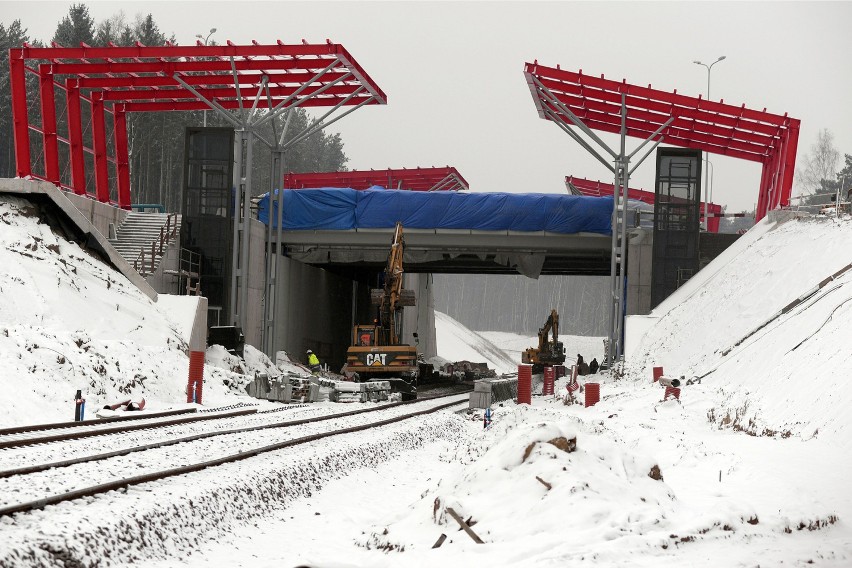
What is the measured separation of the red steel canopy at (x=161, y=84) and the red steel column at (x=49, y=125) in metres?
0.04

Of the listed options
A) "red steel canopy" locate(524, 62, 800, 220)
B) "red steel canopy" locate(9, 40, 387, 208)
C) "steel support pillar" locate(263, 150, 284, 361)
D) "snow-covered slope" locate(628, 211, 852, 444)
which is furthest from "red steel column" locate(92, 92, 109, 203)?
"snow-covered slope" locate(628, 211, 852, 444)

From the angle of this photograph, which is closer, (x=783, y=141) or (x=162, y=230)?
(x=162, y=230)

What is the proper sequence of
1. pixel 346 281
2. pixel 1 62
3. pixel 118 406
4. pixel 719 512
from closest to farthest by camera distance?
1. pixel 719 512
2. pixel 118 406
3. pixel 346 281
4. pixel 1 62

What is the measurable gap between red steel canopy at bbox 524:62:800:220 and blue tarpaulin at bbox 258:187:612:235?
375 cm

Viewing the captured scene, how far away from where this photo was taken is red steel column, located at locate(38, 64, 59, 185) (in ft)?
127

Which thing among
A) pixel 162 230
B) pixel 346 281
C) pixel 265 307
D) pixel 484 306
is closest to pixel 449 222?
pixel 265 307

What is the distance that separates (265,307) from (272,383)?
12.6 metres

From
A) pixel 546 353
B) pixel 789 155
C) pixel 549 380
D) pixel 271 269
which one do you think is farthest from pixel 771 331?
pixel 546 353

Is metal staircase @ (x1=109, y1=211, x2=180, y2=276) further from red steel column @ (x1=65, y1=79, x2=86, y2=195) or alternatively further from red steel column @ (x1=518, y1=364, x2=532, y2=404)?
red steel column @ (x1=518, y1=364, x2=532, y2=404)

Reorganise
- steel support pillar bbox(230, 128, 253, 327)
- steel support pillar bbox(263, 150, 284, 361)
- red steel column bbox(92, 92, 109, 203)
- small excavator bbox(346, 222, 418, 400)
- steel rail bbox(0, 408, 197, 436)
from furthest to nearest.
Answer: red steel column bbox(92, 92, 109, 203), steel support pillar bbox(263, 150, 284, 361), steel support pillar bbox(230, 128, 253, 327), small excavator bbox(346, 222, 418, 400), steel rail bbox(0, 408, 197, 436)

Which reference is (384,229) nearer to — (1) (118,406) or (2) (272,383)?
(2) (272,383)

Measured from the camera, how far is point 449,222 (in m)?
46.7

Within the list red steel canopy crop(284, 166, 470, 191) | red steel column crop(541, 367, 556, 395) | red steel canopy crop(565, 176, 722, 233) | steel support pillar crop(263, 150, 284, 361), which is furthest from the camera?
red steel canopy crop(565, 176, 722, 233)

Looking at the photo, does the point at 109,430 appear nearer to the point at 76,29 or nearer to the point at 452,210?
the point at 452,210
